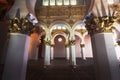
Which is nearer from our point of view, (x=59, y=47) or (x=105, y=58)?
(x=105, y=58)

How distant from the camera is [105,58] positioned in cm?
297

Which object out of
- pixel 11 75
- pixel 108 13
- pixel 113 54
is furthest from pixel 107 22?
pixel 11 75

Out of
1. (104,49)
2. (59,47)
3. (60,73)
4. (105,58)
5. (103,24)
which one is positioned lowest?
(60,73)

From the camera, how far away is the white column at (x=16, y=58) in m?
2.98

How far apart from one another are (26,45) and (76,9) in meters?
10.3

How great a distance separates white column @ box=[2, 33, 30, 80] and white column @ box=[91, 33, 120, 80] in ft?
7.92

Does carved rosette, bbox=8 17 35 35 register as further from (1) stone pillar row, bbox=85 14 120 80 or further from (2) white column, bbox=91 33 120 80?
(2) white column, bbox=91 33 120 80

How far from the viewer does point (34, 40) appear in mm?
13672

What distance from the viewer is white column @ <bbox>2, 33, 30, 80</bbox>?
2984 mm

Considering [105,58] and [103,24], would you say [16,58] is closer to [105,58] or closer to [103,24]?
[105,58]

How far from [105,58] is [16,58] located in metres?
2.83

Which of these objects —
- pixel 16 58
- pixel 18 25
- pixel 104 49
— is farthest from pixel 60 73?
pixel 18 25

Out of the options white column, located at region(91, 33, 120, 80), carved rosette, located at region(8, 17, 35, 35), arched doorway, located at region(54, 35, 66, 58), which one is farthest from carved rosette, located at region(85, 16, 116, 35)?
arched doorway, located at region(54, 35, 66, 58)

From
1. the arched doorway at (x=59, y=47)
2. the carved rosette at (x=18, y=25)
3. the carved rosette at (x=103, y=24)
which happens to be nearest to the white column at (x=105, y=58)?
the carved rosette at (x=103, y=24)
